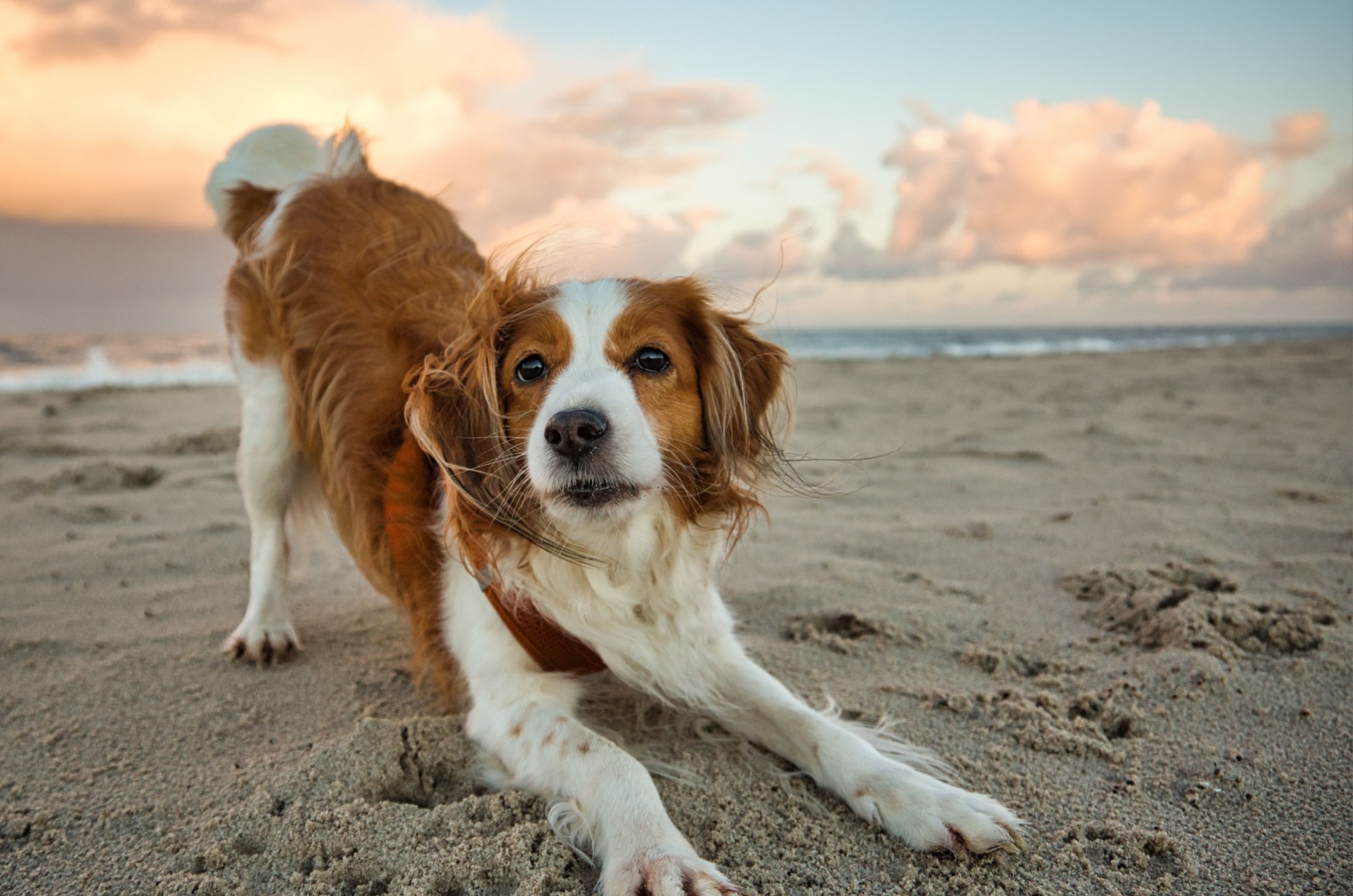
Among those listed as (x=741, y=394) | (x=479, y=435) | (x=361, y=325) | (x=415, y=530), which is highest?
(x=361, y=325)

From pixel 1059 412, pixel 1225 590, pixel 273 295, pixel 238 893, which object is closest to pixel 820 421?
pixel 1059 412

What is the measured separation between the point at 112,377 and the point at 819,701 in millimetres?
13239

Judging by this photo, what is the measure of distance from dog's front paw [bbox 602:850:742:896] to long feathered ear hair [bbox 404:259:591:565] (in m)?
0.72

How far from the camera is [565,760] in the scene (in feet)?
6.32

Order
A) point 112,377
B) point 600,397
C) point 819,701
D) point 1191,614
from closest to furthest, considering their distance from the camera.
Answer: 1. point 600,397
2. point 819,701
3. point 1191,614
4. point 112,377

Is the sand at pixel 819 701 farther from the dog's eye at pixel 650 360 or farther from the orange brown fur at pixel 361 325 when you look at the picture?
the dog's eye at pixel 650 360

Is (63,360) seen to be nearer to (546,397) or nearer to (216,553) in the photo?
(216,553)

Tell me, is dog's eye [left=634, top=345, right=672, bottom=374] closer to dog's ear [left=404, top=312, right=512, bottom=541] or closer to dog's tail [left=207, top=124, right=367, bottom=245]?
dog's ear [left=404, top=312, right=512, bottom=541]

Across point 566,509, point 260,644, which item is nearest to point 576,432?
point 566,509

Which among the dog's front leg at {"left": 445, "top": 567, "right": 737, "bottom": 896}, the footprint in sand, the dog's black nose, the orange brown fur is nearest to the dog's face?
the dog's black nose

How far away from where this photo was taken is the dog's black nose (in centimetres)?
181

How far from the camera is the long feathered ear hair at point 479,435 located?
2.09m

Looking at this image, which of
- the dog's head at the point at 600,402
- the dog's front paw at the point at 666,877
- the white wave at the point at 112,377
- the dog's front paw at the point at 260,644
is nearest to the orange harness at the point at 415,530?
the dog's head at the point at 600,402

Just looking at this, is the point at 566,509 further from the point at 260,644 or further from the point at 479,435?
the point at 260,644
